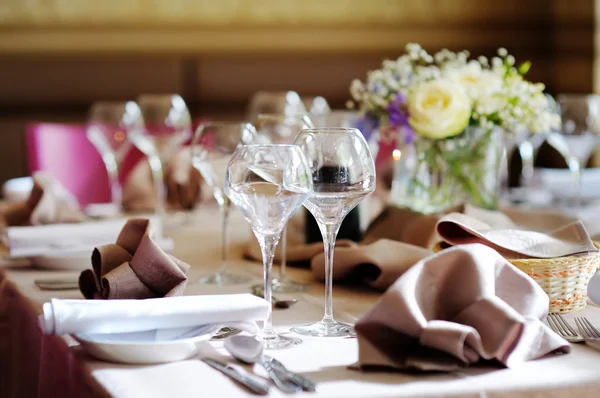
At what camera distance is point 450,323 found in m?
0.84

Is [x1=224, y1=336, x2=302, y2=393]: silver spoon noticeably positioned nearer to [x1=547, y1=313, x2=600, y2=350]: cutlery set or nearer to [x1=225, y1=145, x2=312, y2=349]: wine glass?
[x1=225, y1=145, x2=312, y2=349]: wine glass

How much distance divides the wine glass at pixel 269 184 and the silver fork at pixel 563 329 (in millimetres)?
312

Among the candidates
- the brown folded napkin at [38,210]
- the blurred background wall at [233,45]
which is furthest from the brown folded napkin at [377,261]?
the blurred background wall at [233,45]

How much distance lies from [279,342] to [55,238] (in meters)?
0.71

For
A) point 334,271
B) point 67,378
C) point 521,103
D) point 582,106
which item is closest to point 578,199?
point 582,106

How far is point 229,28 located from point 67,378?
335cm

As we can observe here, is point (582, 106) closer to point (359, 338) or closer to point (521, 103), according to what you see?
point (521, 103)

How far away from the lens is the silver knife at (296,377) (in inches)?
30.8

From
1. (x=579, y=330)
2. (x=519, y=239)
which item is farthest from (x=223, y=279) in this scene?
(x=579, y=330)

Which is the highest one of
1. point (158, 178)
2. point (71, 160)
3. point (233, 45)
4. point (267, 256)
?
point (233, 45)

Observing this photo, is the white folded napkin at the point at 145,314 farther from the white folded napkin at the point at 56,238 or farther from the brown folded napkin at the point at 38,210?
the brown folded napkin at the point at 38,210

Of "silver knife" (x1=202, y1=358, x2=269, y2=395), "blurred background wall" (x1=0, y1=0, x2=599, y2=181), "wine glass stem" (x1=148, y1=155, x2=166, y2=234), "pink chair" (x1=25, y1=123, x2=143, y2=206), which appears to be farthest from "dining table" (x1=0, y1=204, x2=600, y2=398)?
"blurred background wall" (x1=0, y1=0, x2=599, y2=181)

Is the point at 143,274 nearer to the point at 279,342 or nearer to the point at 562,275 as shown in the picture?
the point at 279,342

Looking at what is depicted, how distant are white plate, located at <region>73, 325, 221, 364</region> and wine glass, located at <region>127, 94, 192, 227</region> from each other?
1047 mm
